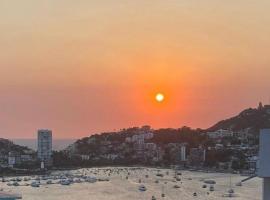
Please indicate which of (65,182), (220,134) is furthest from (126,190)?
(220,134)

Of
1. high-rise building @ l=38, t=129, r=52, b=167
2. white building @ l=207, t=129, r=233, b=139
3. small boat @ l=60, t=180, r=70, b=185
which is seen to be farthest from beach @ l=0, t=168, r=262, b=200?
white building @ l=207, t=129, r=233, b=139

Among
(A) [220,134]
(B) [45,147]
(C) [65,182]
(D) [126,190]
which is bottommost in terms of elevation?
(D) [126,190]

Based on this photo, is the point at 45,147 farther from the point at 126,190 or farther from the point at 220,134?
the point at 126,190

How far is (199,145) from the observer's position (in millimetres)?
72875

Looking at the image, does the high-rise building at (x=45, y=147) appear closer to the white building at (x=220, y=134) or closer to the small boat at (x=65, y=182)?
the white building at (x=220, y=134)

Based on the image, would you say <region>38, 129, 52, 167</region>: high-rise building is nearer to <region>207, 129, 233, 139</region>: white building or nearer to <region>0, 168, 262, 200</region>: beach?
<region>207, 129, 233, 139</region>: white building

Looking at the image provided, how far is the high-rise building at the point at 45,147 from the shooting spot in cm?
6518

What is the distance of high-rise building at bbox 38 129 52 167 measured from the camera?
65.2 m

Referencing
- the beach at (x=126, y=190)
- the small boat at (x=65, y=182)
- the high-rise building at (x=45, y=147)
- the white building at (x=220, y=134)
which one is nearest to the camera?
the beach at (x=126, y=190)

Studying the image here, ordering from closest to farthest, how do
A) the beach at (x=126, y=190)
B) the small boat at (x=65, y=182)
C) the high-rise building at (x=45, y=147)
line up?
1. the beach at (x=126, y=190)
2. the small boat at (x=65, y=182)
3. the high-rise building at (x=45, y=147)

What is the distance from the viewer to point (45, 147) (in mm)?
68562

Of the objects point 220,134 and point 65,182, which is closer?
point 65,182

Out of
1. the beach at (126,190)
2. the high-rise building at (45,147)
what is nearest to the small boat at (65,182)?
the beach at (126,190)

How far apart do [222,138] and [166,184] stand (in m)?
32.6
